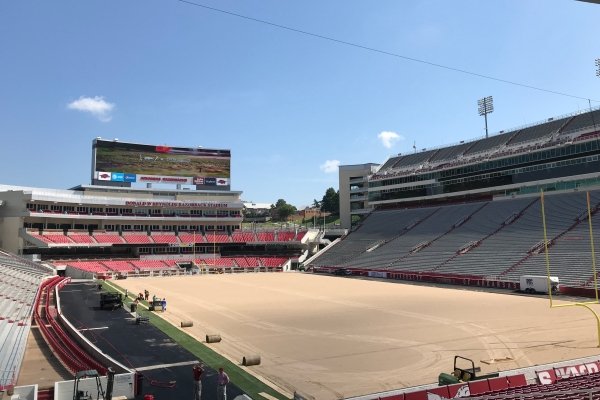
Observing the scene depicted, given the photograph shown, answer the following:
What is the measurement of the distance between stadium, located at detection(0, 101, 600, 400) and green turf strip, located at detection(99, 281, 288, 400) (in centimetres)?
12

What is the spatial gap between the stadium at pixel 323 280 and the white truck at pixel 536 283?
0.25 metres

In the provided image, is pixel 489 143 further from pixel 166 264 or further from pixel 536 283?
pixel 166 264

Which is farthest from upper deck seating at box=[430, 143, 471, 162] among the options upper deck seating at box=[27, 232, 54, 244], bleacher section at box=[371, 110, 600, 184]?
upper deck seating at box=[27, 232, 54, 244]

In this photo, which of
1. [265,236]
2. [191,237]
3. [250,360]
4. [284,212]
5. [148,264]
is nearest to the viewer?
[250,360]

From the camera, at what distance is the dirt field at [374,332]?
18703 millimetres

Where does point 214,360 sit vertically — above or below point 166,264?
below

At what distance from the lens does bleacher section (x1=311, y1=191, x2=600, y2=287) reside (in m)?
46.9

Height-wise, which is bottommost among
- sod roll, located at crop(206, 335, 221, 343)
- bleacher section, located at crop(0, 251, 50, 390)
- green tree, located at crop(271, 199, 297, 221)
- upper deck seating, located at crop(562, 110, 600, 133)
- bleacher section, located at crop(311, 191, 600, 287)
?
sod roll, located at crop(206, 335, 221, 343)

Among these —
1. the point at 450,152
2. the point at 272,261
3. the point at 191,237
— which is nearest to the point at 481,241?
the point at 450,152

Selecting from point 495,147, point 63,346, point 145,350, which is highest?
point 495,147

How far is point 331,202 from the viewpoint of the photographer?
489 ft

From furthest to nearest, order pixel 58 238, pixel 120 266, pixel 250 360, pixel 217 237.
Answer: pixel 217 237 → pixel 120 266 → pixel 58 238 → pixel 250 360

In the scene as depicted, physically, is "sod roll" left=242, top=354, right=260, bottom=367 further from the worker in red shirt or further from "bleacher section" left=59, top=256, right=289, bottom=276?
"bleacher section" left=59, top=256, right=289, bottom=276

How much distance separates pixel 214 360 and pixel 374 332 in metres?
9.84
